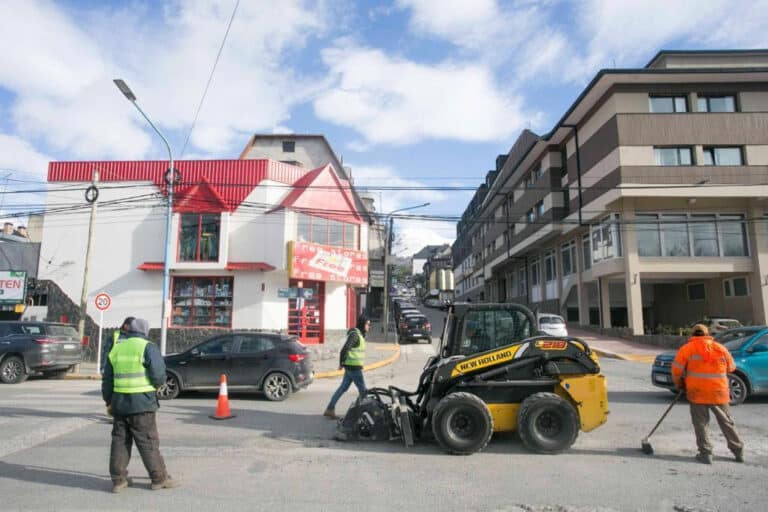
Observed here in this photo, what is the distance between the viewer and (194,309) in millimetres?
19172

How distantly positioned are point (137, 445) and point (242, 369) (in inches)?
224

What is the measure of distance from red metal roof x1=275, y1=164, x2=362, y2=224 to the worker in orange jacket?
1521cm

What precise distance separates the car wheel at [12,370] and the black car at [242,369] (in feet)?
20.1

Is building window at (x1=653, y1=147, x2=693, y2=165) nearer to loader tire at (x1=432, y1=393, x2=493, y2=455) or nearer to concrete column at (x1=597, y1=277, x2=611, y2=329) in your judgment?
concrete column at (x1=597, y1=277, x2=611, y2=329)

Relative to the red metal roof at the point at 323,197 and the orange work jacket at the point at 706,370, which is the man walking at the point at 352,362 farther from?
A: the red metal roof at the point at 323,197

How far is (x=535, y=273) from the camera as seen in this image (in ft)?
138


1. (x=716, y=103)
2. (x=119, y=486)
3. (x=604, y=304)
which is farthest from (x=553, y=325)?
(x=119, y=486)

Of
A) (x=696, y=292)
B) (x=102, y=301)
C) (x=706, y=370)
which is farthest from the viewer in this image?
(x=696, y=292)

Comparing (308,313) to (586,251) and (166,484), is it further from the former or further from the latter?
(586,251)

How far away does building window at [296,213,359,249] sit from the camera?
1939 centimetres

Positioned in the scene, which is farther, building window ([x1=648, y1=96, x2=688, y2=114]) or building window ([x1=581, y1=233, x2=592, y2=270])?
building window ([x1=581, y1=233, x2=592, y2=270])

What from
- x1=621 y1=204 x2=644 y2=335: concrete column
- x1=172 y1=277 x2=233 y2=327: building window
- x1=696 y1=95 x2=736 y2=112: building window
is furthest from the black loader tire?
x1=696 y1=95 x2=736 y2=112: building window

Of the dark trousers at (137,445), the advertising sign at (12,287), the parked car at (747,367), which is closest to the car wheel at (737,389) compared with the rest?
the parked car at (747,367)

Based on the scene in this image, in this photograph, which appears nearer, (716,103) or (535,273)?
(716,103)
